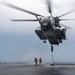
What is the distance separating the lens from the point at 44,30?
45.5m

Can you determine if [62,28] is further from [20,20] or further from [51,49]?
[20,20]

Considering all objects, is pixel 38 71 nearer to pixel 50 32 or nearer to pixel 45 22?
pixel 50 32

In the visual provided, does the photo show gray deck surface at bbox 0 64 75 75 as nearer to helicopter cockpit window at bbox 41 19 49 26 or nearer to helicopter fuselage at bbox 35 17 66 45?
helicopter fuselage at bbox 35 17 66 45

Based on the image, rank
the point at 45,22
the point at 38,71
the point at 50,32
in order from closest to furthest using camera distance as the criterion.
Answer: the point at 38,71 → the point at 45,22 → the point at 50,32

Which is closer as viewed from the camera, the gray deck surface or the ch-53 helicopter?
→ the gray deck surface

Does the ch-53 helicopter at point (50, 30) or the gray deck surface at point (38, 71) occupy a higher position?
the ch-53 helicopter at point (50, 30)

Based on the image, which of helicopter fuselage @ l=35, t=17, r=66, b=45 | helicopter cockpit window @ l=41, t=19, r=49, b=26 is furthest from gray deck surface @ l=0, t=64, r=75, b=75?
helicopter cockpit window @ l=41, t=19, r=49, b=26

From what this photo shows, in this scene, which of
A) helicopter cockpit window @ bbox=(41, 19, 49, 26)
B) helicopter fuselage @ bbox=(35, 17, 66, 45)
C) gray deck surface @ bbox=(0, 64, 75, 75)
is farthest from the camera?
helicopter fuselage @ bbox=(35, 17, 66, 45)

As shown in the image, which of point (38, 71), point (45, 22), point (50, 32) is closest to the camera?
point (38, 71)

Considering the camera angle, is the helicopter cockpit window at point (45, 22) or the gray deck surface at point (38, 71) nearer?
the gray deck surface at point (38, 71)

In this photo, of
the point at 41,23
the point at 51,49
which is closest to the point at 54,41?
the point at 51,49

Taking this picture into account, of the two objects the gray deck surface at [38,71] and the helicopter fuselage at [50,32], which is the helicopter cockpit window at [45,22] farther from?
the gray deck surface at [38,71]

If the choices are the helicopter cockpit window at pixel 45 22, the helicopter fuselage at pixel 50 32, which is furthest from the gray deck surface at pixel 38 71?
the helicopter cockpit window at pixel 45 22

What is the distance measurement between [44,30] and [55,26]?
3.67 meters
